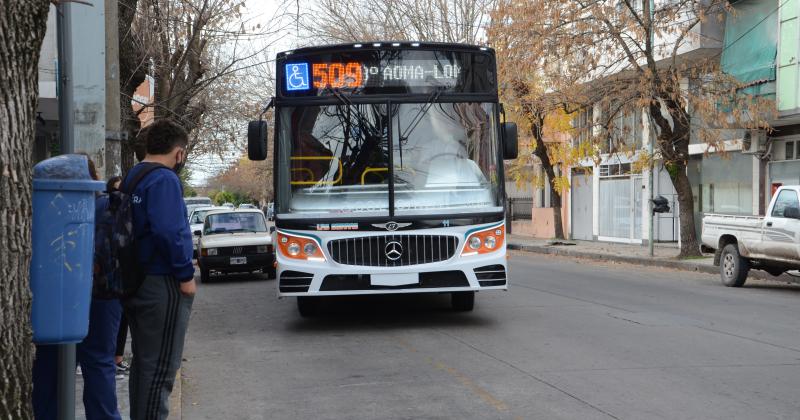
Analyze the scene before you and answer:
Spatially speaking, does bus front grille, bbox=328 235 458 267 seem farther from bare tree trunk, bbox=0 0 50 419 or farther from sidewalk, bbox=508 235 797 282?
sidewalk, bbox=508 235 797 282

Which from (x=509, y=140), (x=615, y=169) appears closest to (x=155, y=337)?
(x=509, y=140)

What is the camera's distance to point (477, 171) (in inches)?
423

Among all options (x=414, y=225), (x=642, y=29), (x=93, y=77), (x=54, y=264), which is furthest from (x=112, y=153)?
(x=642, y=29)

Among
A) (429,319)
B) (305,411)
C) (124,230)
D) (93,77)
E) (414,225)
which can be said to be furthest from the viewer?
(429,319)

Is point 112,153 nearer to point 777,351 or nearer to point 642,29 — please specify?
point 777,351

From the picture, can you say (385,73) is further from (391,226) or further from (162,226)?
(162,226)

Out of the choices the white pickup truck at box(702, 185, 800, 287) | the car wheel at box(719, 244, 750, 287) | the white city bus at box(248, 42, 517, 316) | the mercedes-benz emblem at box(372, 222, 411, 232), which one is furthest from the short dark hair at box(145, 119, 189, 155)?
the car wheel at box(719, 244, 750, 287)

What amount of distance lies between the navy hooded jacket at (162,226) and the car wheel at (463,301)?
715 centimetres

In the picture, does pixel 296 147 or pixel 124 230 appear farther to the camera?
pixel 296 147

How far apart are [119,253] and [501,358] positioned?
461 cm

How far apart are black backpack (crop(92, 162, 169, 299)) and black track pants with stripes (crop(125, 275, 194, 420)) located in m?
0.08

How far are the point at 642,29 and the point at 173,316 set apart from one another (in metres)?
19.3

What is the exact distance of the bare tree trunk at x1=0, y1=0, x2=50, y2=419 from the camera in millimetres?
3381

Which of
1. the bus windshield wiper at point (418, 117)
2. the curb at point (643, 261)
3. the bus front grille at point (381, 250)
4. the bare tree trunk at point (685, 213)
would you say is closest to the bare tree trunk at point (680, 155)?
the bare tree trunk at point (685, 213)
